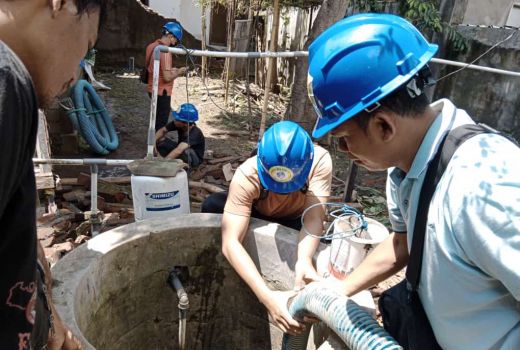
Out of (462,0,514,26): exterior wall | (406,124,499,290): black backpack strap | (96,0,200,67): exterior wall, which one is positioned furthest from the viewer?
(96,0,200,67): exterior wall

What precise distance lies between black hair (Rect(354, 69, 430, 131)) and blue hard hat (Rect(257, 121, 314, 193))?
4.18ft

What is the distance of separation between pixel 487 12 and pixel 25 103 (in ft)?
28.5

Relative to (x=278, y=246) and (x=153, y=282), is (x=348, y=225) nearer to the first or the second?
(x=278, y=246)

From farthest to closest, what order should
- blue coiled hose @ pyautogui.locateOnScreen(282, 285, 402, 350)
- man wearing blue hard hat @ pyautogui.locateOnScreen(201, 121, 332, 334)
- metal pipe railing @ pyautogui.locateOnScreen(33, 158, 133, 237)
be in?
metal pipe railing @ pyautogui.locateOnScreen(33, 158, 133, 237), man wearing blue hard hat @ pyautogui.locateOnScreen(201, 121, 332, 334), blue coiled hose @ pyautogui.locateOnScreen(282, 285, 402, 350)

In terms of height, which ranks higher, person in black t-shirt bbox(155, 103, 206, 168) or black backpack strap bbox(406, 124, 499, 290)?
black backpack strap bbox(406, 124, 499, 290)

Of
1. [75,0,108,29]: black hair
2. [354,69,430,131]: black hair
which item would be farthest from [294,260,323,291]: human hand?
[75,0,108,29]: black hair

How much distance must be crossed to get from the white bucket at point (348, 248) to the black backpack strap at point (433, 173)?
0.93 meters

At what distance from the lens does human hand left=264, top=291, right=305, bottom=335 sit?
89.4 inches

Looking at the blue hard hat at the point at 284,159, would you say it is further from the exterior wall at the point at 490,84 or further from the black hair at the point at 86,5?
the exterior wall at the point at 490,84

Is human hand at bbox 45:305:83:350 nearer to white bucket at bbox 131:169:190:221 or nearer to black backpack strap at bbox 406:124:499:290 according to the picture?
black backpack strap at bbox 406:124:499:290

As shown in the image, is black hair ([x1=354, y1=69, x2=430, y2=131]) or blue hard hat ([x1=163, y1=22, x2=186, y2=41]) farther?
blue hard hat ([x1=163, y1=22, x2=186, y2=41])

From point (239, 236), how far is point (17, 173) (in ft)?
6.66

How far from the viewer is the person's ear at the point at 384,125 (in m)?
1.36

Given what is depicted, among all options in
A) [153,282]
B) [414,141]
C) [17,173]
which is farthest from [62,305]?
[414,141]
